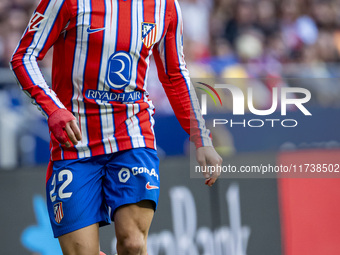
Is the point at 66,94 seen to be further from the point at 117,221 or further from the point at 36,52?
the point at 117,221

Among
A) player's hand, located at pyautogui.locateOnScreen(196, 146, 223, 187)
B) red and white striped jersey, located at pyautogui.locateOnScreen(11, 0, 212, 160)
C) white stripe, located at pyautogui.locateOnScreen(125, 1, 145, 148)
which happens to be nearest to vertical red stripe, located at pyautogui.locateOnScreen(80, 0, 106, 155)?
red and white striped jersey, located at pyautogui.locateOnScreen(11, 0, 212, 160)

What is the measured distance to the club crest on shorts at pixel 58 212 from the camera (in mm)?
3271

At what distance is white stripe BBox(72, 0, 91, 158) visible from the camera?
10.6 feet

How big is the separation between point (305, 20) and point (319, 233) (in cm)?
478

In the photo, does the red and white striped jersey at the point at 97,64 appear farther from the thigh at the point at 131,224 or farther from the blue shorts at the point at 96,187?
the thigh at the point at 131,224

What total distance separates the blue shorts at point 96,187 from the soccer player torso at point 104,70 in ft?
0.20

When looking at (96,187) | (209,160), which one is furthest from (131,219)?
(209,160)

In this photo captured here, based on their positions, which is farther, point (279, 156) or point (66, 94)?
point (279, 156)

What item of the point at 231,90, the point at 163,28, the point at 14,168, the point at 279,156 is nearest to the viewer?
the point at 163,28

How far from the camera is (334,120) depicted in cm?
669

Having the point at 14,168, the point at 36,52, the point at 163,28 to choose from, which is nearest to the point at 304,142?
the point at 14,168

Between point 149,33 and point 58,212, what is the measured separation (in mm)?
1024

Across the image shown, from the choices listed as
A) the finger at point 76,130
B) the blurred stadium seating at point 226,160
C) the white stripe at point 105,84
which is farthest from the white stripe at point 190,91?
the blurred stadium seating at point 226,160

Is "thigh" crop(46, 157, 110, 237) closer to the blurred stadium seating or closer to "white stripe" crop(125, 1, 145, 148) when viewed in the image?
"white stripe" crop(125, 1, 145, 148)
